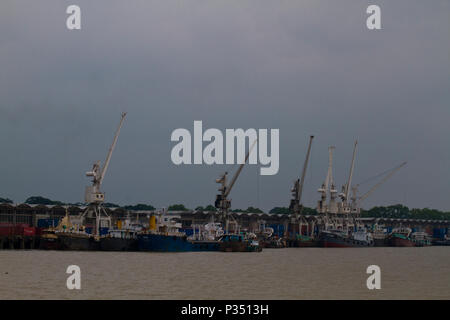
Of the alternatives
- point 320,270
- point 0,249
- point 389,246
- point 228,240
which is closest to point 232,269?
point 320,270

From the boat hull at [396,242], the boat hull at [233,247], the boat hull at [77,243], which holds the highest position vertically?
the boat hull at [77,243]

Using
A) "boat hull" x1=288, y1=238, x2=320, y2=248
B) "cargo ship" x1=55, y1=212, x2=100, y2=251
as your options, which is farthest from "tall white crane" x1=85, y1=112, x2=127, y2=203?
"boat hull" x1=288, y1=238, x2=320, y2=248

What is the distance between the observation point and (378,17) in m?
45.1

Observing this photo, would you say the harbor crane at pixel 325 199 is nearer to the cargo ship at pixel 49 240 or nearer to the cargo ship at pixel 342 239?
the cargo ship at pixel 342 239

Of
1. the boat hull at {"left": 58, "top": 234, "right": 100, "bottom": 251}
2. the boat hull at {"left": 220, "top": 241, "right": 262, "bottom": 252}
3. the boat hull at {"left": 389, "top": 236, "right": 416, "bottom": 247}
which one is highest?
the boat hull at {"left": 58, "top": 234, "right": 100, "bottom": 251}

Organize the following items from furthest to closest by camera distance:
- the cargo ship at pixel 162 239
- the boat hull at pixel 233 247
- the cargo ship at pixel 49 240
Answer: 1. the boat hull at pixel 233 247
2. the cargo ship at pixel 49 240
3. the cargo ship at pixel 162 239

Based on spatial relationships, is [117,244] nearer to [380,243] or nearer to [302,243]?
[302,243]

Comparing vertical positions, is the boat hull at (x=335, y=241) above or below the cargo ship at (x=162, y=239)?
below

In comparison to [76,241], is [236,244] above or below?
below

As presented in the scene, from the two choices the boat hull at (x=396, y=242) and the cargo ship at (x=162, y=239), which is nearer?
the cargo ship at (x=162, y=239)

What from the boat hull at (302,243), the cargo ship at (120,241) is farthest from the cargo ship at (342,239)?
the cargo ship at (120,241)

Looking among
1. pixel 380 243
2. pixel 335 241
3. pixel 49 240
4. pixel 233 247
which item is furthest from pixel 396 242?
pixel 49 240

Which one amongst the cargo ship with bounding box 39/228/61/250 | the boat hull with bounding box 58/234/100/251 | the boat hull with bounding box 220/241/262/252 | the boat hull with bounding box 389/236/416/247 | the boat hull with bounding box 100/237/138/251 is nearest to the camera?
the boat hull with bounding box 100/237/138/251

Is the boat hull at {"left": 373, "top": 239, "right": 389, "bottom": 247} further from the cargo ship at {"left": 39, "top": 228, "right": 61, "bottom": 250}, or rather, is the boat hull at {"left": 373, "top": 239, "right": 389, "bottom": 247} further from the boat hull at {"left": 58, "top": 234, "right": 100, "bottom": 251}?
the cargo ship at {"left": 39, "top": 228, "right": 61, "bottom": 250}
